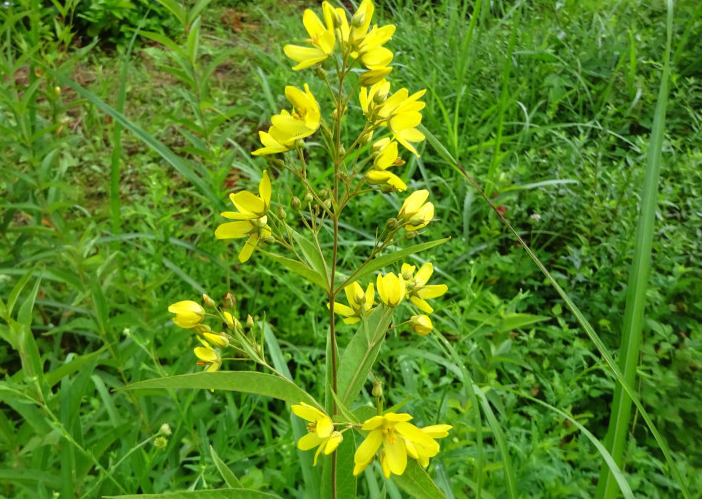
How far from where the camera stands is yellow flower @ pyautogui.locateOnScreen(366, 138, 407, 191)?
784mm

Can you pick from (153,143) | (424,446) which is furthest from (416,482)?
(153,143)

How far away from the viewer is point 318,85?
2.87 metres

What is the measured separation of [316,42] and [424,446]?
22.2 inches

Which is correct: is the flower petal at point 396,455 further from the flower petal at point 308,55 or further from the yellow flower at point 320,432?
the flower petal at point 308,55

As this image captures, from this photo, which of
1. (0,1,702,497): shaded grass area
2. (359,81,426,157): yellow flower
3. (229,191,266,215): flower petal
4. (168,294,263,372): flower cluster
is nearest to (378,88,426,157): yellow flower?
(359,81,426,157): yellow flower

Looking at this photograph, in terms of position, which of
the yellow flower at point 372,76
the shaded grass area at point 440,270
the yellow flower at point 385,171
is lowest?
the shaded grass area at point 440,270

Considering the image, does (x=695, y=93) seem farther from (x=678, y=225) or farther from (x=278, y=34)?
(x=278, y=34)

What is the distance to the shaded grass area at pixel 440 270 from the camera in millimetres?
1237

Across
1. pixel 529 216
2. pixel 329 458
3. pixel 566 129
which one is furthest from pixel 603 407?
pixel 566 129

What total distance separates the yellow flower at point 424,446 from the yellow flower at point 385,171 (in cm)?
34

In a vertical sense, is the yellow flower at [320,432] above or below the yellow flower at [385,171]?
below

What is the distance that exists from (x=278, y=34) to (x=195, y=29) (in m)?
1.97

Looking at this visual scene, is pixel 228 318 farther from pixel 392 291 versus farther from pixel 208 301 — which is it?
pixel 392 291

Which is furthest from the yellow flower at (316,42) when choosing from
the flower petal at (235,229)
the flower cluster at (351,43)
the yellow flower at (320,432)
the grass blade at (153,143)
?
the grass blade at (153,143)
